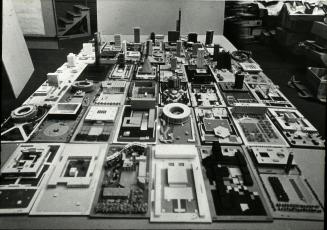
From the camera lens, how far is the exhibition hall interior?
6.76 feet

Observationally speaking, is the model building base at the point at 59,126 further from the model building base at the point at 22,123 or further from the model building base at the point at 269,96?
the model building base at the point at 269,96

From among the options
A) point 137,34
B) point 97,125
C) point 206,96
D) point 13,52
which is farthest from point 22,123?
point 137,34

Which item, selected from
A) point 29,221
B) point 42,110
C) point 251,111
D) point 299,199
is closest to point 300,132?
point 251,111

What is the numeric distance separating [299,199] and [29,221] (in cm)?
196

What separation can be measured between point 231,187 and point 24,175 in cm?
167

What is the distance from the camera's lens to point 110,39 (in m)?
6.43

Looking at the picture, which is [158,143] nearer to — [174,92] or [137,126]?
[137,126]

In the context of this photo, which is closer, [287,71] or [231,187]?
[231,187]

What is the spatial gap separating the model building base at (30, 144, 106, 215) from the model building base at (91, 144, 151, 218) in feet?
0.24

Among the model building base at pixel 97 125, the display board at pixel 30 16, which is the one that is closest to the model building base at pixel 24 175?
the model building base at pixel 97 125

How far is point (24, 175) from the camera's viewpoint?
235 cm

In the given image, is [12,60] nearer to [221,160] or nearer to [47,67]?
[47,67]

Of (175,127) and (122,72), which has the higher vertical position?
(122,72)

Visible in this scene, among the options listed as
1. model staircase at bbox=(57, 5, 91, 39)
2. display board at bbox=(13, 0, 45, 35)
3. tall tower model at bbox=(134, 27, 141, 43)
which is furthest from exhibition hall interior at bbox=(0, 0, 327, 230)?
model staircase at bbox=(57, 5, 91, 39)
